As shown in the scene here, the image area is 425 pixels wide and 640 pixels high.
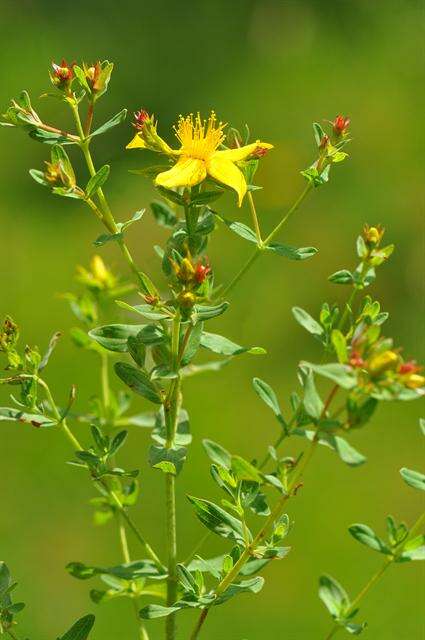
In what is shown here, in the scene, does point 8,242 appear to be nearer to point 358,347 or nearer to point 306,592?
point 306,592

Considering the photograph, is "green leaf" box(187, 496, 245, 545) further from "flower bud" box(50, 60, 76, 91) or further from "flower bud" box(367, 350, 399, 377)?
"flower bud" box(50, 60, 76, 91)

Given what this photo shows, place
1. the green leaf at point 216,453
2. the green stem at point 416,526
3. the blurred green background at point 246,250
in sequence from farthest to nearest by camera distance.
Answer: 1. the blurred green background at point 246,250
2. the green leaf at point 216,453
3. the green stem at point 416,526

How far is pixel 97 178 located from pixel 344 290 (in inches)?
73.5

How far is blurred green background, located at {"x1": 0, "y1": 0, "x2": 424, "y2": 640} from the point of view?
213 centimetres

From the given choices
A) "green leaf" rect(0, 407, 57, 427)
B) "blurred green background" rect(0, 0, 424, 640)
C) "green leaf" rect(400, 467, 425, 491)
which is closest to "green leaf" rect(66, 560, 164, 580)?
"green leaf" rect(0, 407, 57, 427)

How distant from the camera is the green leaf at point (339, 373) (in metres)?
0.69

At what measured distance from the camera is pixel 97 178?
2.77 ft

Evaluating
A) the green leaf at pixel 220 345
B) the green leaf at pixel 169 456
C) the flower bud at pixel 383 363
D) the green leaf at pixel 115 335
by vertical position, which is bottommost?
the green leaf at pixel 169 456

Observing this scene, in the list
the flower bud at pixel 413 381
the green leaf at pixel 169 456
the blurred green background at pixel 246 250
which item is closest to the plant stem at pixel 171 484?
the green leaf at pixel 169 456

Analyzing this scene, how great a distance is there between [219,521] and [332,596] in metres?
0.17

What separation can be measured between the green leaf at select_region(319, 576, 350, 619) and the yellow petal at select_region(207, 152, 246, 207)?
0.37 meters

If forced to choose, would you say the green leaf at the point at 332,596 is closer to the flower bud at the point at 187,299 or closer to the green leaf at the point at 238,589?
the green leaf at the point at 238,589

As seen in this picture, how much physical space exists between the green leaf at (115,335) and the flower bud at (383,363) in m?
0.25

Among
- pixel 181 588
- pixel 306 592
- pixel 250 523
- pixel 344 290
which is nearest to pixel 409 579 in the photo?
pixel 306 592
